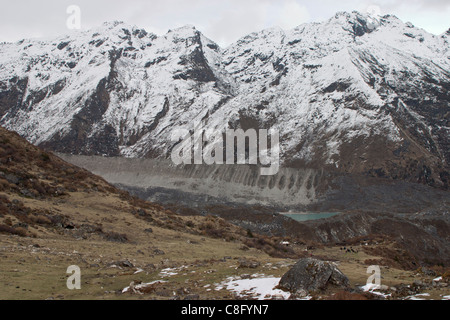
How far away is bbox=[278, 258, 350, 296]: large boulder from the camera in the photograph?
49.1ft

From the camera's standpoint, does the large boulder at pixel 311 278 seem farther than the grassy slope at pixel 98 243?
No

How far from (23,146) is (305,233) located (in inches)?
2637

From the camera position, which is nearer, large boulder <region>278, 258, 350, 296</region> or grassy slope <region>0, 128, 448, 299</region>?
large boulder <region>278, 258, 350, 296</region>

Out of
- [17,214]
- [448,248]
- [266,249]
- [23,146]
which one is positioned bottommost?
[448,248]

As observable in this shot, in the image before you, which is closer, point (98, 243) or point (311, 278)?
point (311, 278)

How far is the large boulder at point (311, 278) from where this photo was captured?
49.1ft

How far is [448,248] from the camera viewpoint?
93.9 m

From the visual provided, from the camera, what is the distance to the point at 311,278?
49.8 ft

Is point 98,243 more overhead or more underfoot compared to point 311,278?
more underfoot
